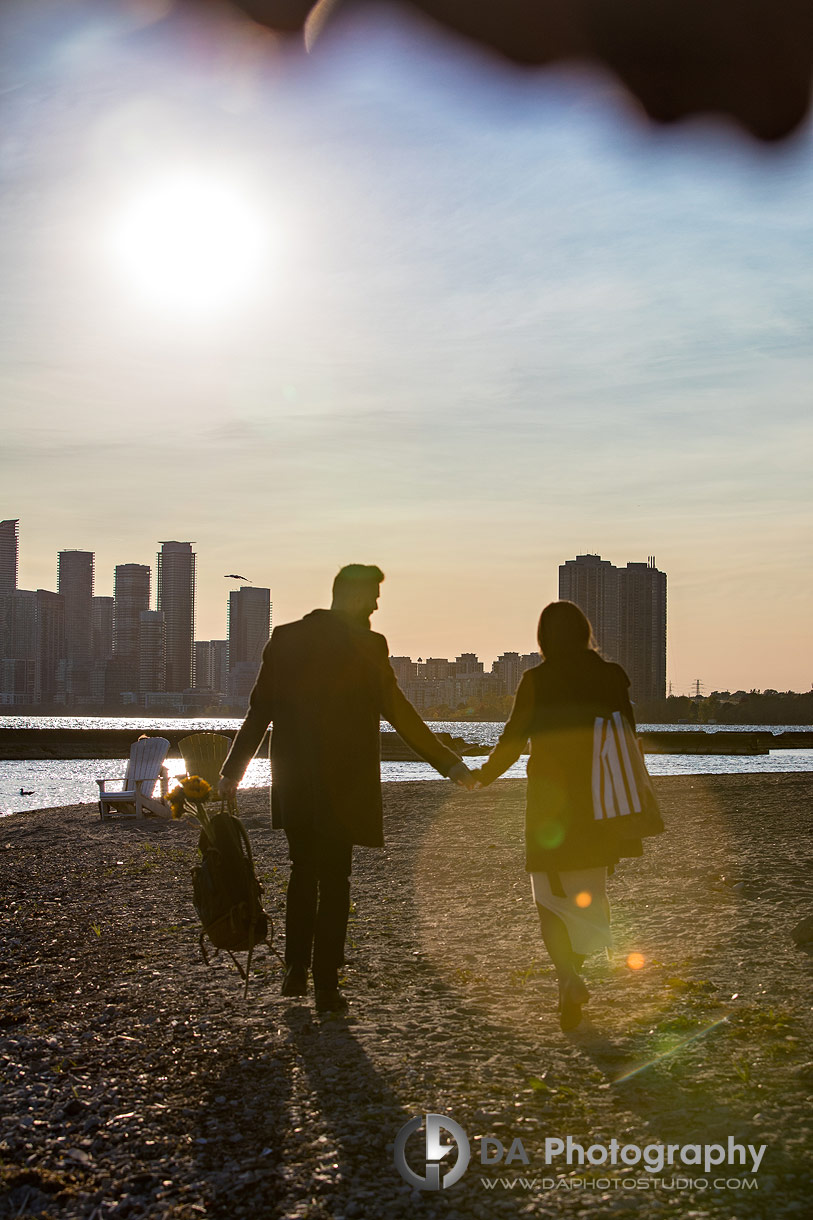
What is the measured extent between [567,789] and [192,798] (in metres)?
1.88

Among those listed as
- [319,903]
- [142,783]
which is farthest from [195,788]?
[142,783]

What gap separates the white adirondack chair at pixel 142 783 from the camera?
19922 mm

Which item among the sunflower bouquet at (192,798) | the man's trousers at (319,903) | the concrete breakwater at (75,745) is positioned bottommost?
the concrete breakwater at (75,745)

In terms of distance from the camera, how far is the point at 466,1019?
16.9 feet

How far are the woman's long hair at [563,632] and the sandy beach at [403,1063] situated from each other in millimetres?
1638

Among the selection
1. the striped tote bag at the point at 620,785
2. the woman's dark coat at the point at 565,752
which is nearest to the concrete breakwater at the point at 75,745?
the woman's dark coat at the point at 565,752

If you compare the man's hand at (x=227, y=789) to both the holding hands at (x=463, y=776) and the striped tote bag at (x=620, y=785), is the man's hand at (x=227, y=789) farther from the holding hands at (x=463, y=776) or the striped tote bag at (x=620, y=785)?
the striped tote bag at (x=620, y=785)

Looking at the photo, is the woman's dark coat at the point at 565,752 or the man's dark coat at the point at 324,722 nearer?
the woman's dark coat at the point at 565,752

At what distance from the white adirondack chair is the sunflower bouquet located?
46.3 ft

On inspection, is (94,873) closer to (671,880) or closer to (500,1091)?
(671,880)

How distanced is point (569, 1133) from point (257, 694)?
2.63m

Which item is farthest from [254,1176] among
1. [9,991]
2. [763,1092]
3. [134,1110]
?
[9,991]

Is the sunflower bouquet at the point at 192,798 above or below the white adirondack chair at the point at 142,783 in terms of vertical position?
above

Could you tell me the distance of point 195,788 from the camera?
18.7 ft
